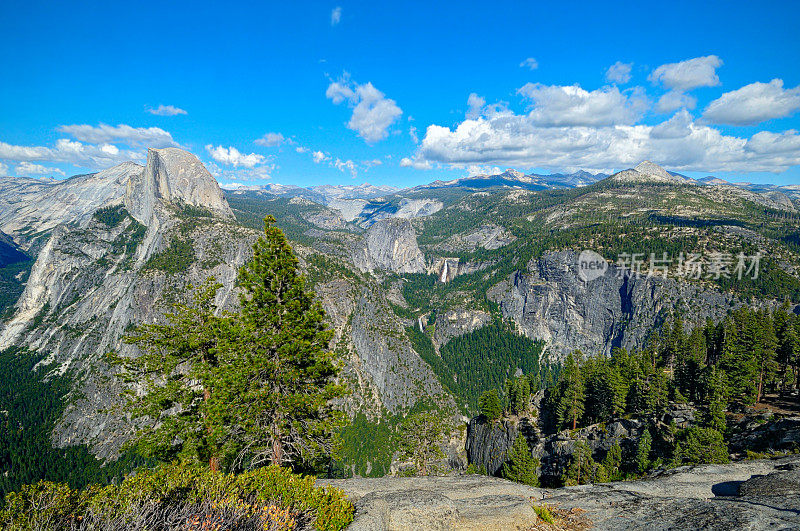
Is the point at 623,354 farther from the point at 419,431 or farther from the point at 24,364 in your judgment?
the point at 24,364

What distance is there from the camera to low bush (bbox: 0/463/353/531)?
7.64 meters

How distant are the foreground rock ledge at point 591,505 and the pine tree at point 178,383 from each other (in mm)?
9001

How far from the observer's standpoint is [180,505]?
8.94 m

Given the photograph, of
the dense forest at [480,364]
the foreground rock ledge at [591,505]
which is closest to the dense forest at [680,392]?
the foreground rock ledge at [591,505]

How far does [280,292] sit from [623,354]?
3002 inches

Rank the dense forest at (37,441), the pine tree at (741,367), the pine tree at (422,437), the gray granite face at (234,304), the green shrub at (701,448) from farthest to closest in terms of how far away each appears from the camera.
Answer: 1. the gray granite face at (234,304)
2. the dense forest at (37,441)
3. the pine tree at (422,437)
4. the pine tree at (741,367)
5. the green shrub at (701,448)

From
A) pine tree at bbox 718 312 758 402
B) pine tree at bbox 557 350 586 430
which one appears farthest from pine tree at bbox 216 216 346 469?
pine tree at bbox 718 312 758 402

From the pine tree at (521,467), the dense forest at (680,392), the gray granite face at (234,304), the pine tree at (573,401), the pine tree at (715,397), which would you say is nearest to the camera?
the pine tree at (715,397)

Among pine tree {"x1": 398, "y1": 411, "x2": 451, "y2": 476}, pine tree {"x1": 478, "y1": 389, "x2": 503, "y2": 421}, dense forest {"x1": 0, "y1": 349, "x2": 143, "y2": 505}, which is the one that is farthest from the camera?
dense forest {"x1": 0, "y1": 349, "x2": 143, "y2": 505}

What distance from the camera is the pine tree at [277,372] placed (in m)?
17.1

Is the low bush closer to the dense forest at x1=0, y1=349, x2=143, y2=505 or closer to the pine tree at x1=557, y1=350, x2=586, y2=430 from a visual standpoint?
the pine tree at x1=557, y1=350, x2=586, y2=430

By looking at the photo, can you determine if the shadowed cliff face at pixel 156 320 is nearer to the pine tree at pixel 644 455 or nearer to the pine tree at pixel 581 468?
the pine tree at pixel 581 468

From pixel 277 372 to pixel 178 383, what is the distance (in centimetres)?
621

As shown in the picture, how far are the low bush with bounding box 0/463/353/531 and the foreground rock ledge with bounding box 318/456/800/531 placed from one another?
6.42 feet
